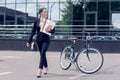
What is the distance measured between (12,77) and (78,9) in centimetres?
3165

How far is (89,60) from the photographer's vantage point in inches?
522

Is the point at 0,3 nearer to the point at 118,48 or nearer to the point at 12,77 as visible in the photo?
the point at 118,48

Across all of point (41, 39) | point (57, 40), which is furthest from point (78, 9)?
point (41, 39)

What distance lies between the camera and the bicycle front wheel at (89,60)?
13.0m

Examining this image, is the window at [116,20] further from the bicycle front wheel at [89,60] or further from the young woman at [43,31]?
the young woman at [43,31]

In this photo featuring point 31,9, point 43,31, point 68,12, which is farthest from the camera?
point 31,9

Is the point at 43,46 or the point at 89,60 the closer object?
the point at 43,46

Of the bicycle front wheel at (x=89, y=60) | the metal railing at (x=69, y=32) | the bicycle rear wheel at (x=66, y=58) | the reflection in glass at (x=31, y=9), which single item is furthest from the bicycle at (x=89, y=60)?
the reflection in glass at (x=31, y=9)

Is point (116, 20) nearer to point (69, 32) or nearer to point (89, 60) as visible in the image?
point (69, 32)

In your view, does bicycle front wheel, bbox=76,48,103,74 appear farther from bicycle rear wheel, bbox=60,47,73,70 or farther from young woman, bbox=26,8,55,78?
young woman, bbox=26,8,55,78

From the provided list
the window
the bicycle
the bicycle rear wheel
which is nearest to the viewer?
the bicycle

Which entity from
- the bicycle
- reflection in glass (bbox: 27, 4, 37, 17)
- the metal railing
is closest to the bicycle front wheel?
the bicycle

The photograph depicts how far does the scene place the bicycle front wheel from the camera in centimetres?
1298

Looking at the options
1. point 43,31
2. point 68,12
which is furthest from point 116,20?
point 43,31
